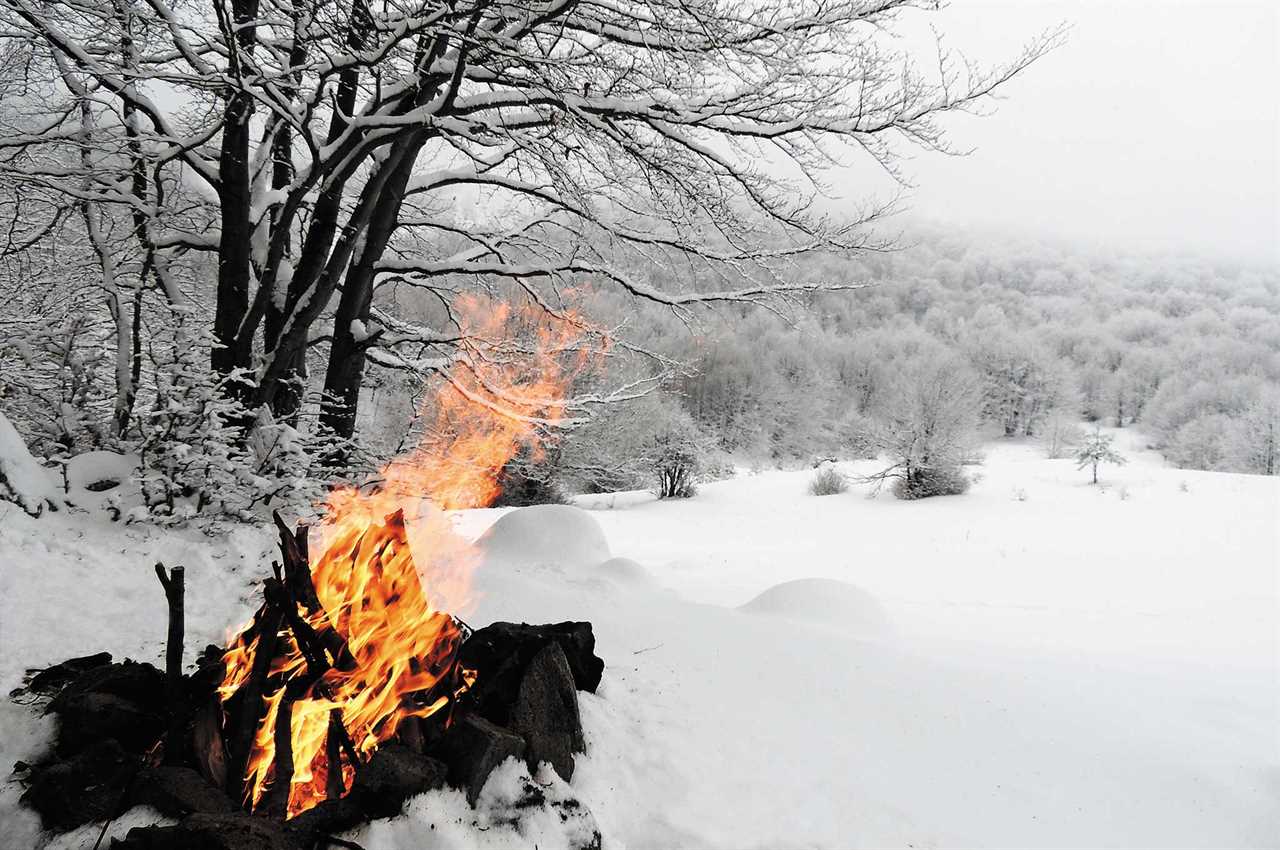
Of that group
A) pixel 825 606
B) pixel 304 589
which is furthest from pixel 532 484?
pixel 304 589

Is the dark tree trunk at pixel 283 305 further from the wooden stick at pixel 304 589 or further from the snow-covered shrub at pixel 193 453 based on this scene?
the wooden stick at pixel 304 589

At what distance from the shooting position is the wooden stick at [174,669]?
2.18 meters

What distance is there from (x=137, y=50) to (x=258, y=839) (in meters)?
6.56

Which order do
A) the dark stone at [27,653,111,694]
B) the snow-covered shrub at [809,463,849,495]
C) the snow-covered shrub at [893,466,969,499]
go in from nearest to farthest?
the dark stone at [27,653,111,694]
the snow-covered shrub at [893,466,969,499]
the snow-covered shrub at [809,463,849,495]

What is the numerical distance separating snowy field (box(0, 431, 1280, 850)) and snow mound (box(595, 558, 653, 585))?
0.04 metres

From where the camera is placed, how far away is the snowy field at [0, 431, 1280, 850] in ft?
8.79

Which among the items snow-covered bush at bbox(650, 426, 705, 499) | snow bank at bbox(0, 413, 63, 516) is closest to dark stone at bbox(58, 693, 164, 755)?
snow bank at bbox(0, 413, 63, 516)

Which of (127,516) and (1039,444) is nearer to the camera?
(127,516)

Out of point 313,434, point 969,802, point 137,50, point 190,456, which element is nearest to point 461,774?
point 969,802

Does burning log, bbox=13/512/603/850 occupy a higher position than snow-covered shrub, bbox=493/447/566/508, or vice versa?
burning log, bbox=13/512/603/850

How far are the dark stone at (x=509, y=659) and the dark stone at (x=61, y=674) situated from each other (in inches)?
59.7

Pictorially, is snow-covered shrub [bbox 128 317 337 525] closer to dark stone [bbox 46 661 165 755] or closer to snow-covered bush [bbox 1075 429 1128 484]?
dark stone [bbox 46 661 165 755]

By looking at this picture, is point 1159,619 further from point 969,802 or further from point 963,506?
point 963,506

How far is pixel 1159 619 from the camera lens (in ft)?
28.2
